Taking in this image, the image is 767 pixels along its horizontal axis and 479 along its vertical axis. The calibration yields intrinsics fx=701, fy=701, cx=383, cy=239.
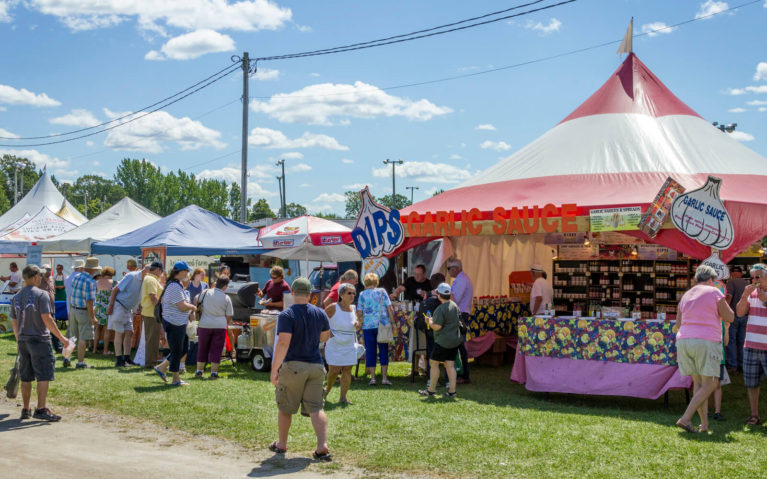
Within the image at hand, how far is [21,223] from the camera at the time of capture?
2512 centimetres

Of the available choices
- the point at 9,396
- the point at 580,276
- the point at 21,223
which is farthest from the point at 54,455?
the point at 21,223

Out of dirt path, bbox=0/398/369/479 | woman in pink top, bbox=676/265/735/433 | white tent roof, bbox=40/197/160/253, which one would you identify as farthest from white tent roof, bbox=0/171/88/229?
woman in pink top, bbox=676/265/735/433

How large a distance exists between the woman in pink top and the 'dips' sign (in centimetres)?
512

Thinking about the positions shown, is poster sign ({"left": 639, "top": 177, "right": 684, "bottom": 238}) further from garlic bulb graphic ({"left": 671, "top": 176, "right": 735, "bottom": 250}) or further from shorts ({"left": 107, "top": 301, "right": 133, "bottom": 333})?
shorts ({"left": 107, "top": 301, "right": 133, "bottom": 333})

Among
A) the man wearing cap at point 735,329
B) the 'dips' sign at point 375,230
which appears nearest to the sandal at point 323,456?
the 'dips' sign at point 375,230

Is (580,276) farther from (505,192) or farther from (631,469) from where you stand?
(631,469)

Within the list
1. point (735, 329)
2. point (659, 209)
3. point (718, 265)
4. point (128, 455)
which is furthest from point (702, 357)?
point (128, 455)

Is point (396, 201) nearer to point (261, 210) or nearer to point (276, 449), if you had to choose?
point (261, 210)

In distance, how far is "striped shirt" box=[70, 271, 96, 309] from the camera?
11.6 meters

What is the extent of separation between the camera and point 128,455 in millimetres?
6277

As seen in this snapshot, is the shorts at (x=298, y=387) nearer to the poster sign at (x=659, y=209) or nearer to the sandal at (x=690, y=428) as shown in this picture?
the sandal at (x=690, y=428)

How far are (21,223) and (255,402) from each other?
20217 millimetres

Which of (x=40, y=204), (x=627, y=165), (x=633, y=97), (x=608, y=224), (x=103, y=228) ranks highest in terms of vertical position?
(x=633, y=97)

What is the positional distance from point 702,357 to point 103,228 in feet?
56.8
